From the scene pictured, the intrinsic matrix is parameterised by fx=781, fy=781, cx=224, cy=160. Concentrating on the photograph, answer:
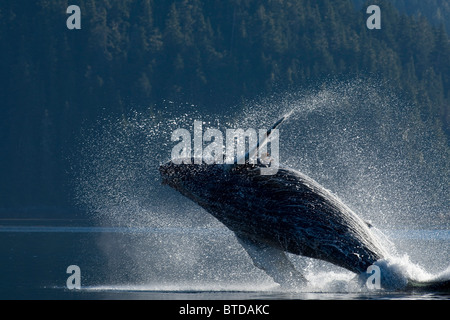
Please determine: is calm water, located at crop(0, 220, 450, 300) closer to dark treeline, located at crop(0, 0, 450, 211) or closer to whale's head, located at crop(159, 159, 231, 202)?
whale's head, located at crop(159, 159, 231, 202)

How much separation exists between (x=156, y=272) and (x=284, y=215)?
9.20m

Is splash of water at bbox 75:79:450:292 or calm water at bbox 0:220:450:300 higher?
splash of water at bbox 75:79:450:292

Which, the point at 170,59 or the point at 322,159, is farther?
the point at 170,59

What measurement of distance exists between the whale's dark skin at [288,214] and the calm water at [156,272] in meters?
0.88

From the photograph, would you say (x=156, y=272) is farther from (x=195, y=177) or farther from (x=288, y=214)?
(x=288, y=214)

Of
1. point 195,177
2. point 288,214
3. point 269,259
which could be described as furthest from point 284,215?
point 195,177

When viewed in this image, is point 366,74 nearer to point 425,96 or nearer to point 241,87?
point 425,96

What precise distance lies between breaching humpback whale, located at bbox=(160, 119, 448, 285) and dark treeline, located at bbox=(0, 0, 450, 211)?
82.1 meters

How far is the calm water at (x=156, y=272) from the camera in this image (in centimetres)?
1596

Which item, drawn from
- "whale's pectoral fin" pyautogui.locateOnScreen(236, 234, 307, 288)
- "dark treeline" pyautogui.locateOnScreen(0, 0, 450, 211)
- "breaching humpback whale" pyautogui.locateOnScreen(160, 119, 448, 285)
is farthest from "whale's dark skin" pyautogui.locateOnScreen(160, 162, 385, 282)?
"dark treeline" pyautogui.locateOnScreen(0, 0, 450, 211)

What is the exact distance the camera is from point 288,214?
15203 mm

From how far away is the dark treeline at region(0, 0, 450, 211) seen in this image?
104 meters

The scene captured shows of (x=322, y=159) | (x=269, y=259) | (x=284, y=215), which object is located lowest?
(x=269, y=259)
